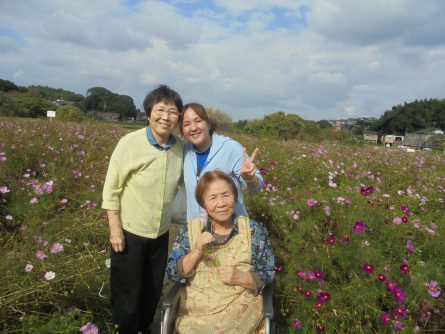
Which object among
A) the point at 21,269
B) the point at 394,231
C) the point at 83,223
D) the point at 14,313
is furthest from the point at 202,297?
the point at 83,223

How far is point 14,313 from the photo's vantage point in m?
1.83

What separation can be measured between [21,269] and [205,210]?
116cm

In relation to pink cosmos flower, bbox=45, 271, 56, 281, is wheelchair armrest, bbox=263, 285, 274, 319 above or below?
above

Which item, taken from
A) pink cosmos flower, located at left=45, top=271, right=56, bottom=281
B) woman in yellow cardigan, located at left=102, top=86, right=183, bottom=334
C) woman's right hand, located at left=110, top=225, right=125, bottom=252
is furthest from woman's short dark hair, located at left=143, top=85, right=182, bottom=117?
pink cosmos flower, located at left=45, top=271, right=56, bottom=281

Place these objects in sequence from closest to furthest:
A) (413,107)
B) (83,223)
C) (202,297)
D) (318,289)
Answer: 1. (202,297)
2. (318,289)
3. (83,223)
4. (413,107)

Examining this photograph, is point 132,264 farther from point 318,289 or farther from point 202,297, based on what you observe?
point 318,289

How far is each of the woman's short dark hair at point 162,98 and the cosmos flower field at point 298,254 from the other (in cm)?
105

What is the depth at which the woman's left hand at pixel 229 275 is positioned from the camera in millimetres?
1815

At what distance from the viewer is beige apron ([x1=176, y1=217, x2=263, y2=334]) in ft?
5.88

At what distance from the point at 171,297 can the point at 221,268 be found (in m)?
0.30

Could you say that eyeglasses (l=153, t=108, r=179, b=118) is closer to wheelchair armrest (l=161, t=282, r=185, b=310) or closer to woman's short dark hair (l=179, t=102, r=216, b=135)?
woman's short dark hair (l=179, t=102, r=216, b=135)

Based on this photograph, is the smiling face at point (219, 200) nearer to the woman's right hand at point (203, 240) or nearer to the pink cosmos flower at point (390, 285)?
the woman's right hand at point (203, 240)

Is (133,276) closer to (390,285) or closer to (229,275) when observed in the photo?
(229,275)

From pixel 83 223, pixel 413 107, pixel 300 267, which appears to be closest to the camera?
pixel 300 267
